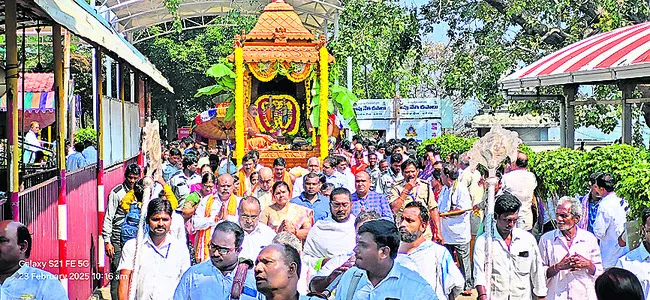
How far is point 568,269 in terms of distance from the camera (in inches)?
289

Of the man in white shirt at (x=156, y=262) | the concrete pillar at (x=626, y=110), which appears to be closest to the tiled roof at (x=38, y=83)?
the concrete pillar at (x=626, y=110)

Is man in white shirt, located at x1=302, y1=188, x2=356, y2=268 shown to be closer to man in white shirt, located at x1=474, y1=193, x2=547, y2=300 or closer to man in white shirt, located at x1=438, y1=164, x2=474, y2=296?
man in white shirt, located at x1=474, y1=193, x2=547, y2=300

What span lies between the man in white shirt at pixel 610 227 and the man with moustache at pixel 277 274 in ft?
16.6

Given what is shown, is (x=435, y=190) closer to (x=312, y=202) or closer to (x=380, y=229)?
(x=312, y=202)

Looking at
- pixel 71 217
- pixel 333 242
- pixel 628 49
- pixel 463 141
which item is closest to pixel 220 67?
pixel 463 141

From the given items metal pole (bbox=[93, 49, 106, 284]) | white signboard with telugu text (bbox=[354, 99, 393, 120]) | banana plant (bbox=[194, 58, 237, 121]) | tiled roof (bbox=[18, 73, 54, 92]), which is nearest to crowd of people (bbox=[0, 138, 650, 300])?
metal pole (bbox=[93, 49, 106, 284])

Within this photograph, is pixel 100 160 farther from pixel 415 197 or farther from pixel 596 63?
pixel 596 63

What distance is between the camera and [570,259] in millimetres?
7309

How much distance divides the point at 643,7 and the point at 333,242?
45.0ft

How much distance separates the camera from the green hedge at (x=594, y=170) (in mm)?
9070

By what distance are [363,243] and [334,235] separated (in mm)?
2690

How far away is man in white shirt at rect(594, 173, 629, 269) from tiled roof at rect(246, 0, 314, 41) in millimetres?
9314

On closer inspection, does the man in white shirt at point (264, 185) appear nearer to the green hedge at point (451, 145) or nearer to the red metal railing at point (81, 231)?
the red metal railing at point (81, 231)

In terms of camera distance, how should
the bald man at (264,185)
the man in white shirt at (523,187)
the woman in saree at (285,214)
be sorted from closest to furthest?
the woman in saree at (285,214) < the bald man at (264,185) < the man in white shirt at (523,187)
